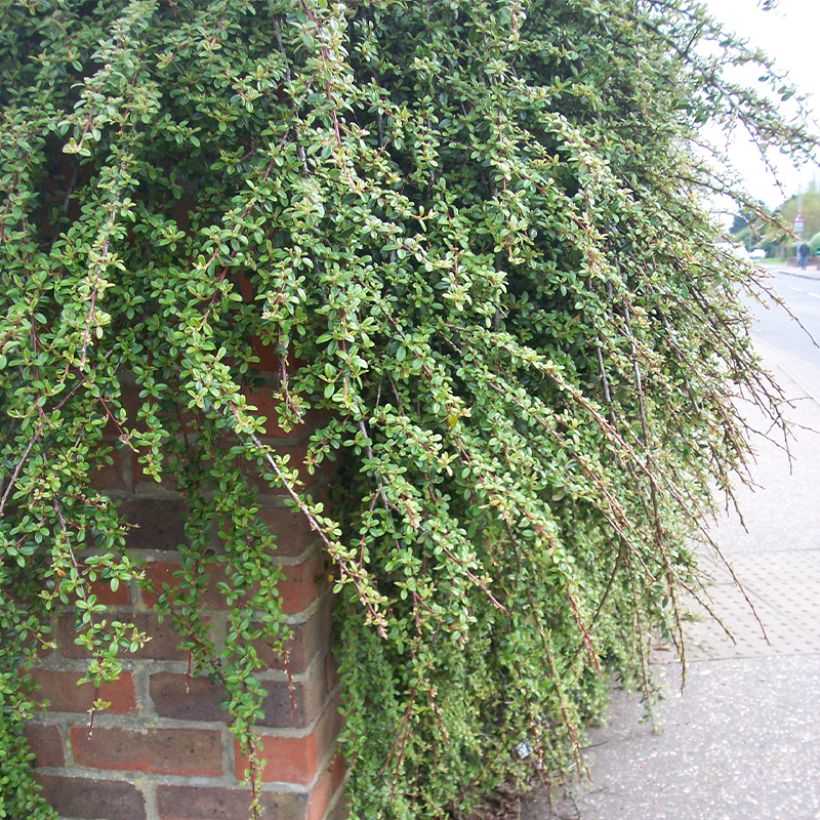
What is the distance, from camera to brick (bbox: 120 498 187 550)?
5.29 feet

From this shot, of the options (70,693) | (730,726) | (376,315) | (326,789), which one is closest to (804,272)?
(730,726)

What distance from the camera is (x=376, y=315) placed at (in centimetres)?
138

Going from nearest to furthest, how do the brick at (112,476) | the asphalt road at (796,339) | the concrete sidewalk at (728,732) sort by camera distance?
the brick at (112,476) < the concrete sidewalk at (728,732) < the asphalt road at (796,339)

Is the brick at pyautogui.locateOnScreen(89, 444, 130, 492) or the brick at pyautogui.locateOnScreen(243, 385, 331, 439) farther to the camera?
the brick at pyautogui.locateOnScreen(89, 444, 130, 492)

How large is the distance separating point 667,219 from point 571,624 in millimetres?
881

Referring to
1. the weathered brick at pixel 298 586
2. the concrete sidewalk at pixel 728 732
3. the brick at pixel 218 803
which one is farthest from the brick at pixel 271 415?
the concrete sidewalk at pixel 728 732

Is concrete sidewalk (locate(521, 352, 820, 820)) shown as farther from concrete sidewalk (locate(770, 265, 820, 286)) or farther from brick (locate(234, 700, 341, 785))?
concrete sidewalk (locate(770, 265, 820, 286))

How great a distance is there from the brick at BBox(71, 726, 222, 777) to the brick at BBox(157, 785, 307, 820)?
0.04 m

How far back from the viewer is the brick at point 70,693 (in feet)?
5.52

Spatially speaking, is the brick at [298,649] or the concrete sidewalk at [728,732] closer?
the brick at [298,649]

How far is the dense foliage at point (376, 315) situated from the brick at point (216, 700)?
0.08 metres

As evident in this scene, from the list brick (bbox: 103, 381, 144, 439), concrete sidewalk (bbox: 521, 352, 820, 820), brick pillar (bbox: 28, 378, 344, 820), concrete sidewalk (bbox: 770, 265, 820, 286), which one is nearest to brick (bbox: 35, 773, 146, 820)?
brick pillar (bbox: 28, 378, 344, 820)

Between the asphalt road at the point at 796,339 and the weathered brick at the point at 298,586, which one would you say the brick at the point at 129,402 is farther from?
the asphalt road at the point at 796,339

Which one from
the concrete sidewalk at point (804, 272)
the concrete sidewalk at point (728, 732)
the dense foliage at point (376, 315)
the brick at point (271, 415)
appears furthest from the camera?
the concrete sidewalk at point (804, 272)
